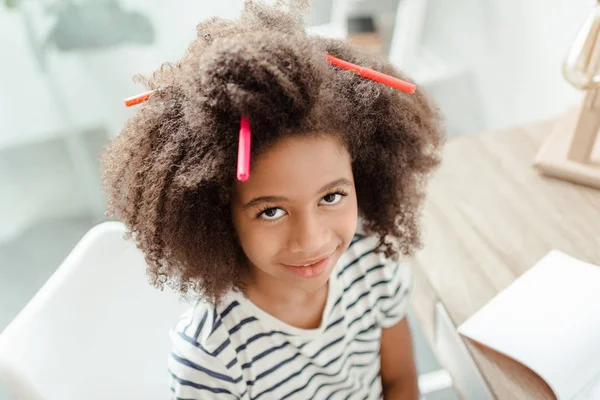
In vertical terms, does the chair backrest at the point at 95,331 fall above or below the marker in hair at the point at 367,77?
below

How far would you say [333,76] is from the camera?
554mm

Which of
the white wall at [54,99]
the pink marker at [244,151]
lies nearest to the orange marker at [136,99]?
the pink marker at [244,151]

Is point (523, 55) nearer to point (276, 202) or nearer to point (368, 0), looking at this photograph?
point (368, 0)

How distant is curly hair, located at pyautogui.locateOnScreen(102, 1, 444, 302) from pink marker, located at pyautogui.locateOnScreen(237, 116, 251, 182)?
0.01m

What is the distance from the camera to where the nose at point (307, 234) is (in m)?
0.54

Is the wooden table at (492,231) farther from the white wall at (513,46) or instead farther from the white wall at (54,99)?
the white wall at (54,99)

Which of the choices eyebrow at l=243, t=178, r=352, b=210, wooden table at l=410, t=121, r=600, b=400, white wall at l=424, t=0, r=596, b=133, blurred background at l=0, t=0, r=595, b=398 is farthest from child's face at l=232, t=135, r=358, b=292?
white wall at l=424, t=0, r=596, b=133

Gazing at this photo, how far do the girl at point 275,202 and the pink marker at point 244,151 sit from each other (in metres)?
0.01

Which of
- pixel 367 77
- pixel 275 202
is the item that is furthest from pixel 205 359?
pixel 367 77

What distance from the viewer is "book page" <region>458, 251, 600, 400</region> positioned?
621 mm

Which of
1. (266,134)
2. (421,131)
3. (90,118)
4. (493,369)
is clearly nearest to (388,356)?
(493,369)

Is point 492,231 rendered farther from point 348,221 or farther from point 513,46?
point 513,46

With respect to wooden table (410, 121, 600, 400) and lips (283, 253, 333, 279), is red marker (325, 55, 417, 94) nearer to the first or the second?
lips (283, 253, 333, 279)

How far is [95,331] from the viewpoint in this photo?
681 millimetres
